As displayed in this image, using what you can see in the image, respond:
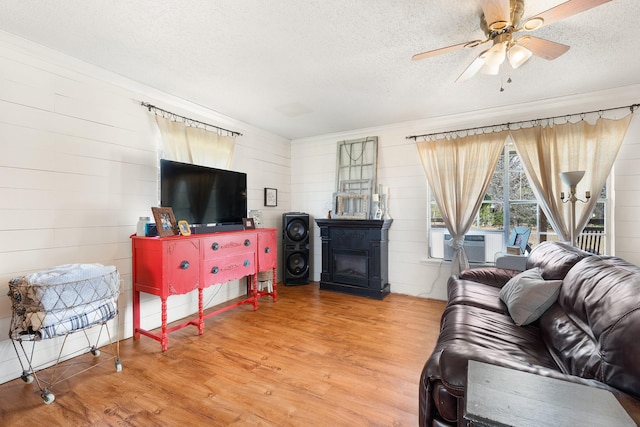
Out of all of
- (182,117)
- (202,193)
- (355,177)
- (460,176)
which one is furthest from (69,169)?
(460,176)

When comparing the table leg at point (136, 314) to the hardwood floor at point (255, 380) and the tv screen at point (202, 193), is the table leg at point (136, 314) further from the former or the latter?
the tv screen at point (202, 193)

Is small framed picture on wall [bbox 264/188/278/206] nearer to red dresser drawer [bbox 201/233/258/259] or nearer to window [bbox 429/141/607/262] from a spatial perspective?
red dresser drawer [bbox 201/233/258/259]

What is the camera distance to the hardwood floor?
172 cm

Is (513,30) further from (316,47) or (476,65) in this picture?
(316,47)

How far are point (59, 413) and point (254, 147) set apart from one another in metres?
3.40

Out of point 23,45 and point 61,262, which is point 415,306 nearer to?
point 61,262

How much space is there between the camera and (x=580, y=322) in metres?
1.50

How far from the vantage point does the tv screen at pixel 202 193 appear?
2.83 metres

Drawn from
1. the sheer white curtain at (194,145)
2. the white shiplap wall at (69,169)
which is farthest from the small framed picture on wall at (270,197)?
the white shiplap wall at (69,169)

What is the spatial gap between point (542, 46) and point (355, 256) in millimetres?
3046

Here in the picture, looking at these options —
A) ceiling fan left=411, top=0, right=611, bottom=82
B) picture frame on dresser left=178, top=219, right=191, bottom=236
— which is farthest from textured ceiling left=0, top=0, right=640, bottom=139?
picture frame on dresser left=178, top=219, right=191, bottom=236

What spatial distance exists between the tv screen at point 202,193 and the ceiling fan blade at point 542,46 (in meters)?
2.93

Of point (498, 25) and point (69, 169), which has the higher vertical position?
point (498, 25)

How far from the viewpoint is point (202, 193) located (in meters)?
3.16
